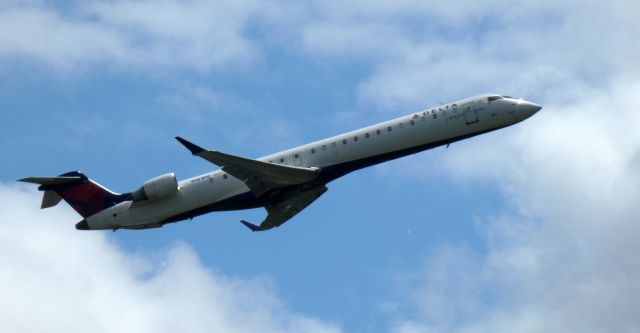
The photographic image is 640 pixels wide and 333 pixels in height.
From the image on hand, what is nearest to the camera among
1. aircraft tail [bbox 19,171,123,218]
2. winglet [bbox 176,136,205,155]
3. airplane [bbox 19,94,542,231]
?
winglet [bbox 176,136,205,155]

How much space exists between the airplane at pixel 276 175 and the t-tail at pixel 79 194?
4 cm

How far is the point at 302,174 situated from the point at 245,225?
6.61m

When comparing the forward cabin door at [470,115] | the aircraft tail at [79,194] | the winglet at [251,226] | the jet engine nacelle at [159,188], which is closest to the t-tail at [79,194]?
the aircraft tail at [79,194]

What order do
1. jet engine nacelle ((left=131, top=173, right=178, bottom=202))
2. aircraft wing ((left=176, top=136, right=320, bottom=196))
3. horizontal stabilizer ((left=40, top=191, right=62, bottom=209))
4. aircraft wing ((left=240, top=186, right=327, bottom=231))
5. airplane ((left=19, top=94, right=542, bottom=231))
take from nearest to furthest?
aircraft wing ((left=176, top=136, right=320, bottom=196)) < airplane ((left=19, top=94, right=542, bottom=231)) < jet engine nacelle ((left=131, top=173, right=178, bottom=202)) < aircraft wing ((left=240, top=186, right=327, bottom=231)) < horizontal stabilizer ((left=40, top=191, right=62, bottom=209))

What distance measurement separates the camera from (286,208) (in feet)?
162

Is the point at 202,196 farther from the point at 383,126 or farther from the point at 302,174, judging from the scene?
the point at 383,126

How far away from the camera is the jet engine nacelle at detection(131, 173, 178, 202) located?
47.2 meters

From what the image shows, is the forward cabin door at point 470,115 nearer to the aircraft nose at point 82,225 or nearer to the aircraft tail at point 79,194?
the aircraft tail at point 79,194

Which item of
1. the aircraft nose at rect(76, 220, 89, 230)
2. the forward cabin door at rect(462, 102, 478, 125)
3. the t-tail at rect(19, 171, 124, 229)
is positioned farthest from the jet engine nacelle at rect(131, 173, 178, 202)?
the forward cabin door at rect(462, 102, 478, 125)

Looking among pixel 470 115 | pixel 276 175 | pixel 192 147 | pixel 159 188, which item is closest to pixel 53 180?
pixel 159 188

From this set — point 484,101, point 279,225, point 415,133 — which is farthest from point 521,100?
point 279,225

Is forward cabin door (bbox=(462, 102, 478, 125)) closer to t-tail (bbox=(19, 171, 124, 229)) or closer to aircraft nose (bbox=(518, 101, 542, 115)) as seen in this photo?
aircraft nose (bbox=(518, 101, 542, 115))

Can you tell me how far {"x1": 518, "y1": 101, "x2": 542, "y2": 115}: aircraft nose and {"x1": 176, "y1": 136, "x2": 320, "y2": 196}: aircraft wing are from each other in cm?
882

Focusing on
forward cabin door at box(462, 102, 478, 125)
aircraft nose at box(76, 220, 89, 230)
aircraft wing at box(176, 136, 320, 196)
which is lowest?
aircraft nose at box(76, 220, 89, 230)
